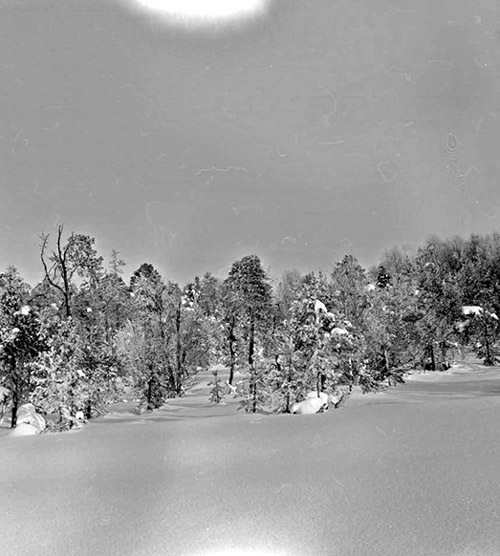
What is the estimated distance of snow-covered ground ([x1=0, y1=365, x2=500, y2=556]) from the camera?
3.99 m

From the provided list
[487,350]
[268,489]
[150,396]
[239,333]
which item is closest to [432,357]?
[487,350]

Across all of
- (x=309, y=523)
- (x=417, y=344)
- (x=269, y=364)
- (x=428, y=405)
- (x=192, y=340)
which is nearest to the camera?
(x=309, y=523)

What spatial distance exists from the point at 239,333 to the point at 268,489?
117ft

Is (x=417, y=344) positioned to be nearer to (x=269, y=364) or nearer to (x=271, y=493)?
(x=269, y=364)

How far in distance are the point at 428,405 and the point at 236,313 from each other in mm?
28130

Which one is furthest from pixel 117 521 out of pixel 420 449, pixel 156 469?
pixel 420 449

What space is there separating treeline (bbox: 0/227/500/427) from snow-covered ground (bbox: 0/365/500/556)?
815 centimetres

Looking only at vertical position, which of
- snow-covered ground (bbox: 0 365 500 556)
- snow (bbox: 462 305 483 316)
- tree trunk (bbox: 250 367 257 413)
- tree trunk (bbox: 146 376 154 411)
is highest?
snow (bbox: 462 305 483 316)

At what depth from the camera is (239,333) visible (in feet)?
133

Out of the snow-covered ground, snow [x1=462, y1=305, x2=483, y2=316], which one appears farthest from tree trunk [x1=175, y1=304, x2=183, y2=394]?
snow [x1=462, y1=305, x2=483, y2=316]

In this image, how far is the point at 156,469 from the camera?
19.7ft

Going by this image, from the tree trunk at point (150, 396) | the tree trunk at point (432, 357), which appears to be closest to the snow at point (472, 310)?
the tree trunk at point (432, 357)

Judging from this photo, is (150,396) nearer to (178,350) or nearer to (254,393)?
(178,350)

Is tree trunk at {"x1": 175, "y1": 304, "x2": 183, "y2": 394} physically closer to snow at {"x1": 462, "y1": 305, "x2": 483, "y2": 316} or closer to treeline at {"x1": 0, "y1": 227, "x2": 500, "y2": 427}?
treeline at {"x1": 0, "y1": 227, "x2": 500, "y2": 427}
